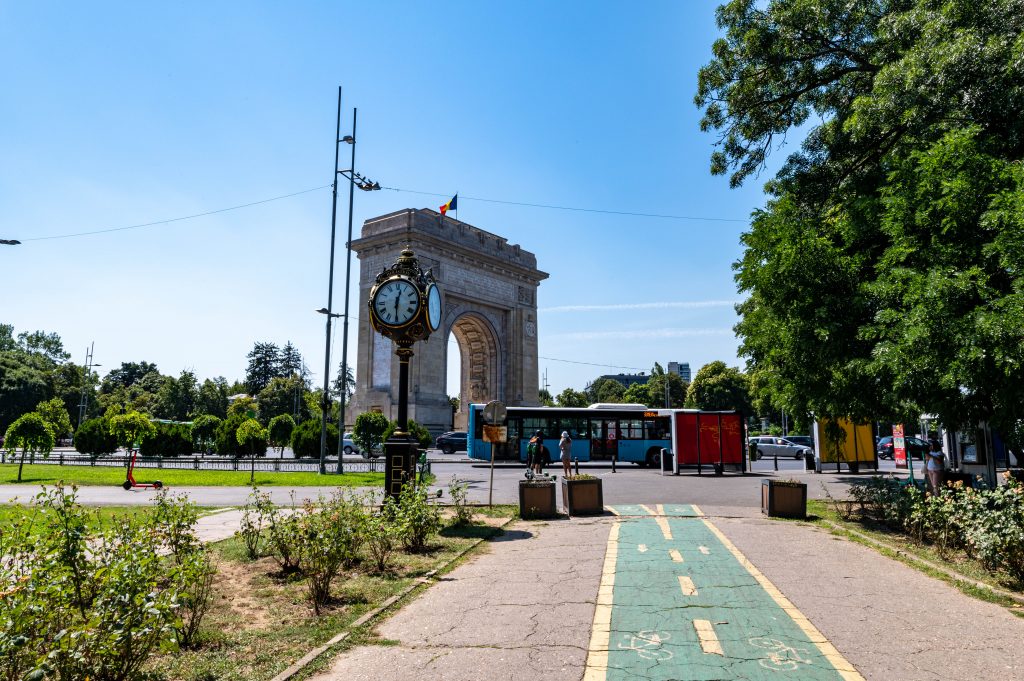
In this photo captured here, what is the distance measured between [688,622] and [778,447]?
44.8 m

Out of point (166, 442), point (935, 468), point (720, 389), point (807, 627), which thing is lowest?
point (807, 627)

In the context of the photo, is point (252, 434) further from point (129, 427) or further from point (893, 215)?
point (893, 215)

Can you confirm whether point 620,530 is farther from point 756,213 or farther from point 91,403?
point 91,403

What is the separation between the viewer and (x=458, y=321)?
5869 cm

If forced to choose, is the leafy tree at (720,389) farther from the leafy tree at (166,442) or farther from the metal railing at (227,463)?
the leafy tree at (166,442)

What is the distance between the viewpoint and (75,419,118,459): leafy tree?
33219 mm

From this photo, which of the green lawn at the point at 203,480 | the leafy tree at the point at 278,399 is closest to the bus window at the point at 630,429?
the green lawn at the point at 203,480

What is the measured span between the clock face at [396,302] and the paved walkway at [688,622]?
4357 mm

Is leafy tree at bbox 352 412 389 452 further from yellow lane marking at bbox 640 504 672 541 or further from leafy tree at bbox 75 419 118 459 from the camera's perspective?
yellow lane marking at bbox 640 504 672 541

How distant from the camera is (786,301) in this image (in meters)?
12.2

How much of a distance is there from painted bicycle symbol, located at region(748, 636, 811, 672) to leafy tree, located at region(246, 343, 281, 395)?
127270 millimetres

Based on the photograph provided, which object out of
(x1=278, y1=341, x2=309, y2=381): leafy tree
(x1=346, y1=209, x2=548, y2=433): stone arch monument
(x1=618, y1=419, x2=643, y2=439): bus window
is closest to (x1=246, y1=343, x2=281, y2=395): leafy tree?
(x1=278, y1=341, x2=309, y2=381): leafy tree

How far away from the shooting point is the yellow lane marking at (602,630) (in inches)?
174

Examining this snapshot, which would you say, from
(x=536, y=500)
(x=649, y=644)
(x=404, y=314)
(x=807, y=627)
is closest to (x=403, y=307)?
(x=404, y=314)
